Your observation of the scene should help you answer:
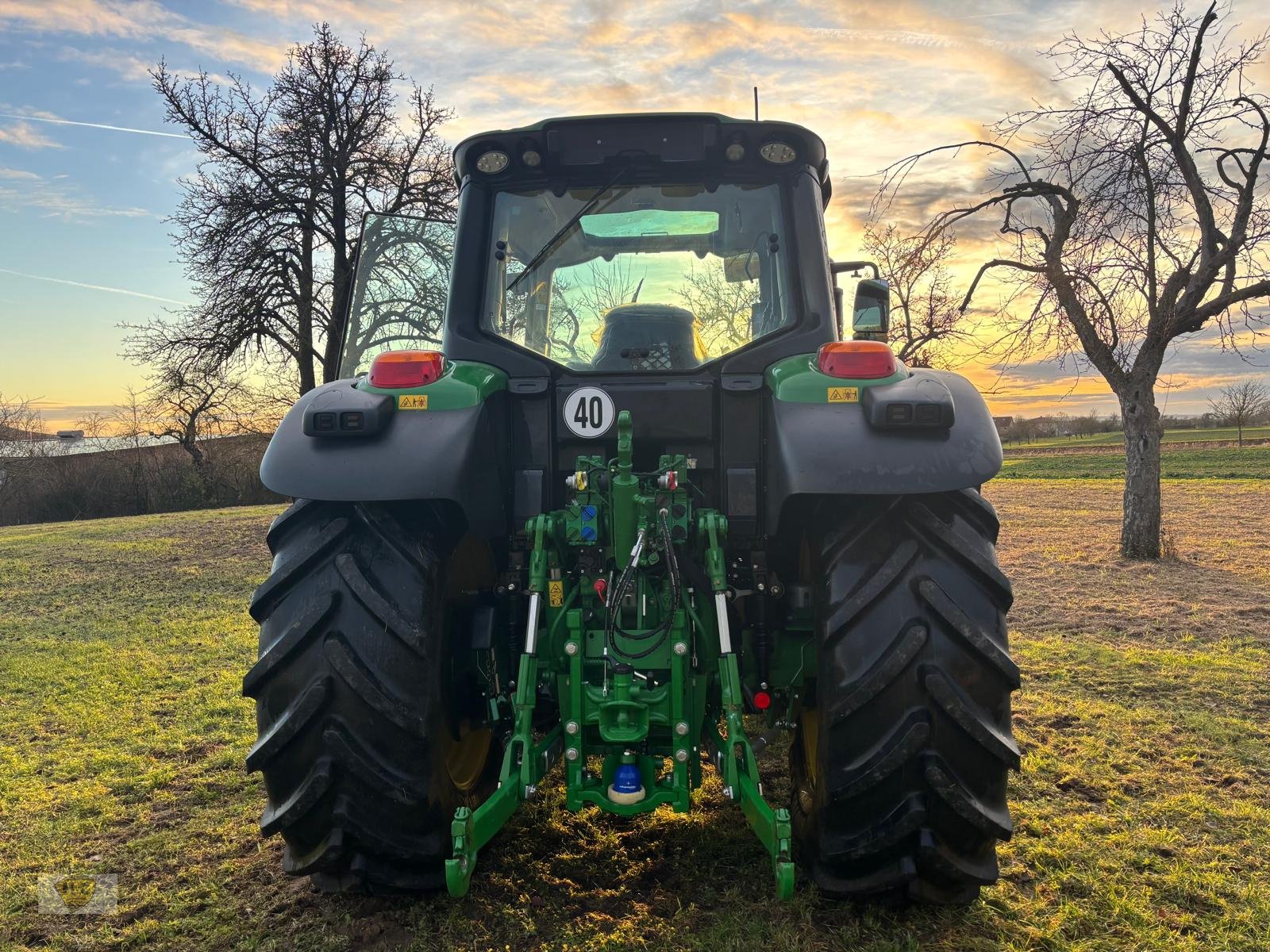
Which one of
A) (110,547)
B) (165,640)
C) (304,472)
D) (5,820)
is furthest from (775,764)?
(110,547)

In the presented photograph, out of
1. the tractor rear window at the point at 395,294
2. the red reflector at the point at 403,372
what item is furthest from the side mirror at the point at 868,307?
the tractor rear window at the point at 395,294

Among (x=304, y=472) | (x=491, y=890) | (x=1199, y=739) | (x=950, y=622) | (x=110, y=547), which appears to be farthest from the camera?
(x=110, y=547)

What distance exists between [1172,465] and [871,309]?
110 feet

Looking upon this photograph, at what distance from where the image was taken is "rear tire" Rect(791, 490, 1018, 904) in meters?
2.34

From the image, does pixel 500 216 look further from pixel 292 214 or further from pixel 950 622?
pixel 292 214

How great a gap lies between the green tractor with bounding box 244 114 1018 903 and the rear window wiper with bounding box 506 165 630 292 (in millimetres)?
12

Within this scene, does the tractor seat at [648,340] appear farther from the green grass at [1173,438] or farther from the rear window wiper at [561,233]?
the green grass at [1173,438]

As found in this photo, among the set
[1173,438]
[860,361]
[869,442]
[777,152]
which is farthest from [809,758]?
[1173,438]

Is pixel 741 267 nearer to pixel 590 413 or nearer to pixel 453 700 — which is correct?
pixel 590 413

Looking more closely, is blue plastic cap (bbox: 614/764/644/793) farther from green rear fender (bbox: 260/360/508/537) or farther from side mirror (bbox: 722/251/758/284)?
side mirror (bbox: 722/251/758/284)

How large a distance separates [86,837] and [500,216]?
124 inches

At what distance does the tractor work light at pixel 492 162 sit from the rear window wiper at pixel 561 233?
31 cm

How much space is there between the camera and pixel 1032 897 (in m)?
2.87

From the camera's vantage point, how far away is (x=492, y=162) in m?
3.07
